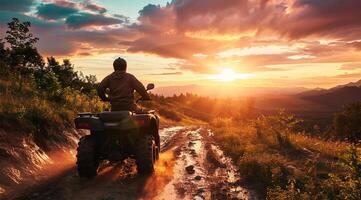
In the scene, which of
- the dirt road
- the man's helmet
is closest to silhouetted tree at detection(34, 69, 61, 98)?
the dirt road

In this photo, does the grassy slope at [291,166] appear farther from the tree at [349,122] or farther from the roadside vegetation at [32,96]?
the tree at [349,122]

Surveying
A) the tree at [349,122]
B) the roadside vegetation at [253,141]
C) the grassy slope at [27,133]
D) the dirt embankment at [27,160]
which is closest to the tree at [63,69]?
the roadside vegetation at [253,141]

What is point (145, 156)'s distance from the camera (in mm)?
10648

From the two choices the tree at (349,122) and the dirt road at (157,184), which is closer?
the dirt road at (157,184)

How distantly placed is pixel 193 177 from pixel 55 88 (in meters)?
10.6

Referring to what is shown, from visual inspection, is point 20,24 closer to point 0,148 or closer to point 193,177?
point 0,148

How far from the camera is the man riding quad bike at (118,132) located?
10500 millimetres

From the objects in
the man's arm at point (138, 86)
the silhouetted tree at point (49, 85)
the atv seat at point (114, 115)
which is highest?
the man's arm at point (138, 86)

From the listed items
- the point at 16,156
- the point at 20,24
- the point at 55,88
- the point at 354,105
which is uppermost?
the point at 20,24

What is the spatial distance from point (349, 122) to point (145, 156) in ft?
187

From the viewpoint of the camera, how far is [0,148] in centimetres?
1066

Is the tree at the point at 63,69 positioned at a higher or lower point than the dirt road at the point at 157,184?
higher

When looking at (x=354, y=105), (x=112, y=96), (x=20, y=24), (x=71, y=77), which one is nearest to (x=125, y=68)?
(x=112, y=96)

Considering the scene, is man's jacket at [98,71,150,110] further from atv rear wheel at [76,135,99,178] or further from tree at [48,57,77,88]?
tree at [48,57,77,88]
